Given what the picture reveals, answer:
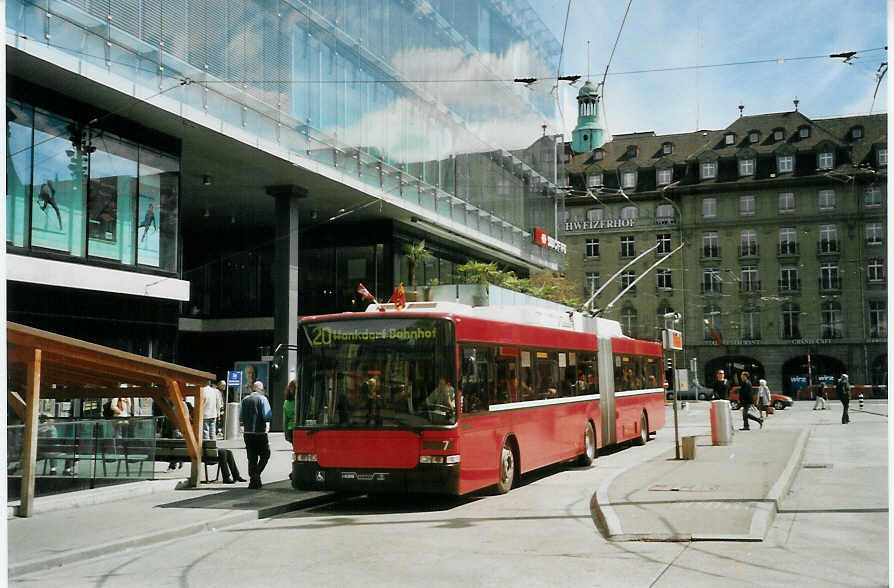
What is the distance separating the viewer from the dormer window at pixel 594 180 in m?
Answer: 52.1

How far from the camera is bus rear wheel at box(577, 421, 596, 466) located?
19078 mm

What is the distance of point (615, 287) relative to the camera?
61969 millimetres

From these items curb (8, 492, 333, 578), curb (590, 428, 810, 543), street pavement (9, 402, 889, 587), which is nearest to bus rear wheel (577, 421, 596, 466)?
street pavement (9, 402, 889, 587)

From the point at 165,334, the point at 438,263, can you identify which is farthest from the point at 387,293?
the point at 165,334

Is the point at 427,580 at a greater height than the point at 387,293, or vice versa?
the point at 387,293

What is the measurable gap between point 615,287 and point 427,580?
180ft

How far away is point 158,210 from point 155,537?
1506 cm

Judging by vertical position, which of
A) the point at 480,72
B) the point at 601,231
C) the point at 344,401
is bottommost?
the point at 344,401

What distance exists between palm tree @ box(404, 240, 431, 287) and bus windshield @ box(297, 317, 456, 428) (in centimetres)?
2262

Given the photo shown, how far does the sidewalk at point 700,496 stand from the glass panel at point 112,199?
13.2 meters

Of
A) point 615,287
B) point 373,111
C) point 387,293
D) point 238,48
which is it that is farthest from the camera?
point 615,287

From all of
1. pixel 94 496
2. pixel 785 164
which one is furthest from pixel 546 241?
pixel 94 496

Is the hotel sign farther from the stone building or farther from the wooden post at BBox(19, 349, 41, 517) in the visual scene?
the wooden post at BBox(19, 349, 41, 517)

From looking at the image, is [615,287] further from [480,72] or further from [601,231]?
[480,72]
